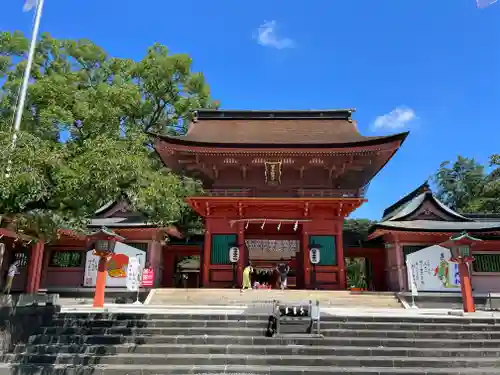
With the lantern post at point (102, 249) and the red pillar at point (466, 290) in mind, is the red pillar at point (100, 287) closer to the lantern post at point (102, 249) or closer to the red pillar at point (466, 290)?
the lantern post at point (102, 249)

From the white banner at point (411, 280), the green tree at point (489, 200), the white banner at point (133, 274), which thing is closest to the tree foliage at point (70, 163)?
the white banner at point (133, 274)

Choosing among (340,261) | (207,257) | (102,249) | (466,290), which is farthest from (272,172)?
(466,290)

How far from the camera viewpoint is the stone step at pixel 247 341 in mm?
8656

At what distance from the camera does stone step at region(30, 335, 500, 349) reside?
8656 millimetres

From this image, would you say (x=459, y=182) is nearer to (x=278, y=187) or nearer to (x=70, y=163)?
(x=278, y=187)

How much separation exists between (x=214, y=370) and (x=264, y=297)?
7.78 m

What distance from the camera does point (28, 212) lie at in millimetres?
7832

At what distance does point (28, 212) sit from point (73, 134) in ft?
16.3

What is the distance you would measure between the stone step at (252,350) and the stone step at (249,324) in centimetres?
98

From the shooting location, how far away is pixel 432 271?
647 inches

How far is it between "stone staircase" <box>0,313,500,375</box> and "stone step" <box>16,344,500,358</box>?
0.02 m

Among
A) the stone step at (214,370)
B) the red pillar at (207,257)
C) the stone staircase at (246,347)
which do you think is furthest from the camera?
the red pillar at (207,257)

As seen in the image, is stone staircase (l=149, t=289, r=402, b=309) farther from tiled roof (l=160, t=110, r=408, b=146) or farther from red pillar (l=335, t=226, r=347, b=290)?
tiled roof (l=160, t=110, r=408, b=146)

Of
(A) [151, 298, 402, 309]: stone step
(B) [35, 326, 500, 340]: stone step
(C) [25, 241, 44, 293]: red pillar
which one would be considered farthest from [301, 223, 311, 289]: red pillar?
(C) [25, 241, 44, 293]: red pillar
